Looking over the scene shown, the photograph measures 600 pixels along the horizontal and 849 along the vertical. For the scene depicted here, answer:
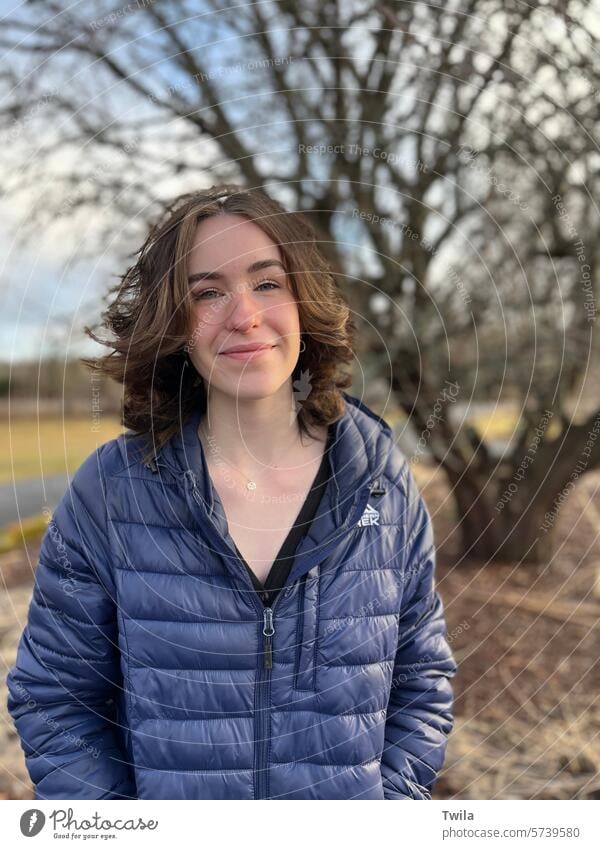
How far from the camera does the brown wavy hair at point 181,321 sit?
1417 millimetres

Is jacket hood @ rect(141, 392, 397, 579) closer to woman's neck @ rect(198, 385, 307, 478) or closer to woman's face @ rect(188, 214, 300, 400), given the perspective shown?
woman's neck @ rect(198, 385, 307, 478)

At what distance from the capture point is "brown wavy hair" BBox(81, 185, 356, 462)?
142 cm

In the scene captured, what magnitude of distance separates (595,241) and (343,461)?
2.13 meters

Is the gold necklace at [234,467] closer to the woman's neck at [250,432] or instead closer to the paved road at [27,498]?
the woman's neck at [250,432]

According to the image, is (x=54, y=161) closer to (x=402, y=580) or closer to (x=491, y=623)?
(x=402, y=580)

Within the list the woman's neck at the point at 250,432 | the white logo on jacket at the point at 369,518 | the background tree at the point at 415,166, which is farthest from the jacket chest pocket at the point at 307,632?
the background tree at the point at 415,166

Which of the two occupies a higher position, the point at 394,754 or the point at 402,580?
the point at 402,580

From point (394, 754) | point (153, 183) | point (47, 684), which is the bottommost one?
point (394, 754)

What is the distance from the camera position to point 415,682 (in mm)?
1544

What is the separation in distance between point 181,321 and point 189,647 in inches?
23.3

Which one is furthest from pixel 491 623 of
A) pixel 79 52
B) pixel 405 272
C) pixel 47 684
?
pixel 79 52

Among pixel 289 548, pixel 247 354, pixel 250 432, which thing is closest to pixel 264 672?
pixel 289 548
